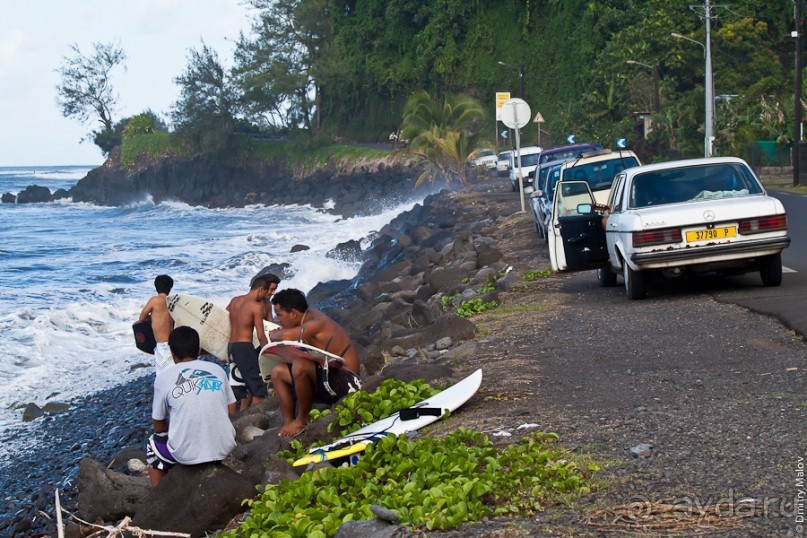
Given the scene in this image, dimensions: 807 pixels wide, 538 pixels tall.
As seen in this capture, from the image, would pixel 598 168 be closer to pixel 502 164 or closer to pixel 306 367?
pixel 306 367

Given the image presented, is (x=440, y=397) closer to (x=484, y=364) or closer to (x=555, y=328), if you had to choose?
(x=484, y=364)

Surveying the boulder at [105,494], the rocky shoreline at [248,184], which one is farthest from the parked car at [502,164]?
the boulder at [105,494]

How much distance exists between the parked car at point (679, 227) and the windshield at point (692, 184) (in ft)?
0.04

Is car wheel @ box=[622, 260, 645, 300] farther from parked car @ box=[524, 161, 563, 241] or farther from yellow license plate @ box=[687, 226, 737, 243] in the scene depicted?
parked car @ box=[524, 161, 563, 241]

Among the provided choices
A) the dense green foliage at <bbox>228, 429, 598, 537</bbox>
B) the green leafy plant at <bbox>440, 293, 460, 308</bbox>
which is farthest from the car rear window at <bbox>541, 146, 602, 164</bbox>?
the dense green foliage at <bbox>228, 429, 598, 537</bbox>

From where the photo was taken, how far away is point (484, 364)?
9.77m

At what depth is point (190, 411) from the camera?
6.89m

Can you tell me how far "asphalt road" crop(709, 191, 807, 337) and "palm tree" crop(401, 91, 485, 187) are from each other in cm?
3335

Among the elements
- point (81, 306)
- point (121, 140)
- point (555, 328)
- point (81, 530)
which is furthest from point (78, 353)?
point (121, 140)

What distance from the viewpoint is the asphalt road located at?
406 inches

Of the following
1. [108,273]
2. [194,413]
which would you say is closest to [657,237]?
[194,413]

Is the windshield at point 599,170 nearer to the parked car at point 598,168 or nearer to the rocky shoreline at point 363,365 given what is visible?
the parked car at point 598,168

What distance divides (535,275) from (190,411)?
389 inches

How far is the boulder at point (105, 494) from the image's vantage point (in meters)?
8.20
